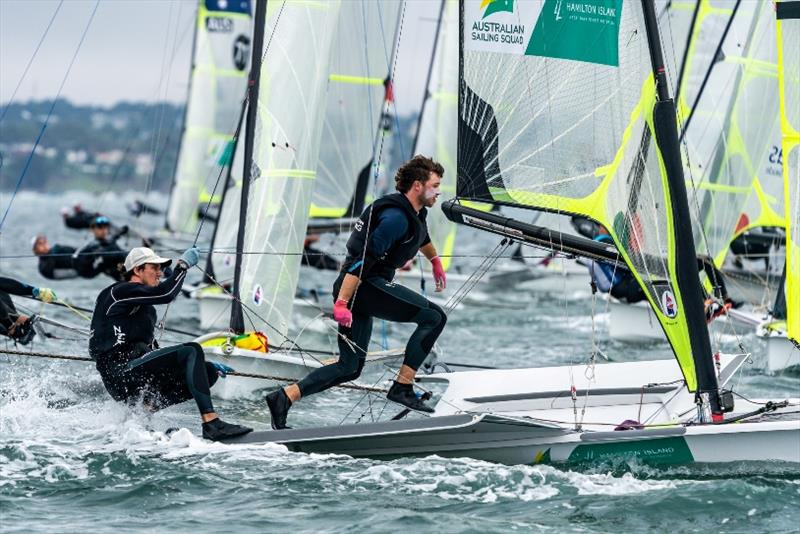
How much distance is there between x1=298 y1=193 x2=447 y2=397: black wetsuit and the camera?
7637 mm

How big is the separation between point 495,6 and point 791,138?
1.96m

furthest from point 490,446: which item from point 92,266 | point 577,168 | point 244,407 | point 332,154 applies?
point 332,154

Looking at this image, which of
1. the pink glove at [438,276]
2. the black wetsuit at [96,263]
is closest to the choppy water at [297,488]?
the pink glove at [438,276]

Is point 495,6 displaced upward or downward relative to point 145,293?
upward

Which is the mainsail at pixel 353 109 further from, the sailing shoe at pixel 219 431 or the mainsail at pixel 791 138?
the sailing shoe at pixel 219 431

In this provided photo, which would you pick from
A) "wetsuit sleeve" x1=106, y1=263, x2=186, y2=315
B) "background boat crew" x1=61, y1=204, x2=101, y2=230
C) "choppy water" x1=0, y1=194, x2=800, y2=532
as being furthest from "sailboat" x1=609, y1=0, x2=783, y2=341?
"wetsuit sleeve" x1=106, y1=263, x2=186, y2=315

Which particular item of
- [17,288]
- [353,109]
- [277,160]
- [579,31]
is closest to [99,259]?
[277,160]

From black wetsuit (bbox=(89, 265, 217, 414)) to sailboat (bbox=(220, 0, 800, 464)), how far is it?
22.5 inches

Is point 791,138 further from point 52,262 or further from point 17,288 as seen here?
point 52,262

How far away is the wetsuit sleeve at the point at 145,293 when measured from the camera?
7.68 metres

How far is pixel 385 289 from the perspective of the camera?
25.6 feet

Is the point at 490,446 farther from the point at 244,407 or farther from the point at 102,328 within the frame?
the point at 244,407

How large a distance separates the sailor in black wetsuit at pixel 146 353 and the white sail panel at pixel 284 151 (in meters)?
3.02

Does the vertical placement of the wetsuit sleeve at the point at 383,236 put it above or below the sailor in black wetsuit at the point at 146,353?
above
